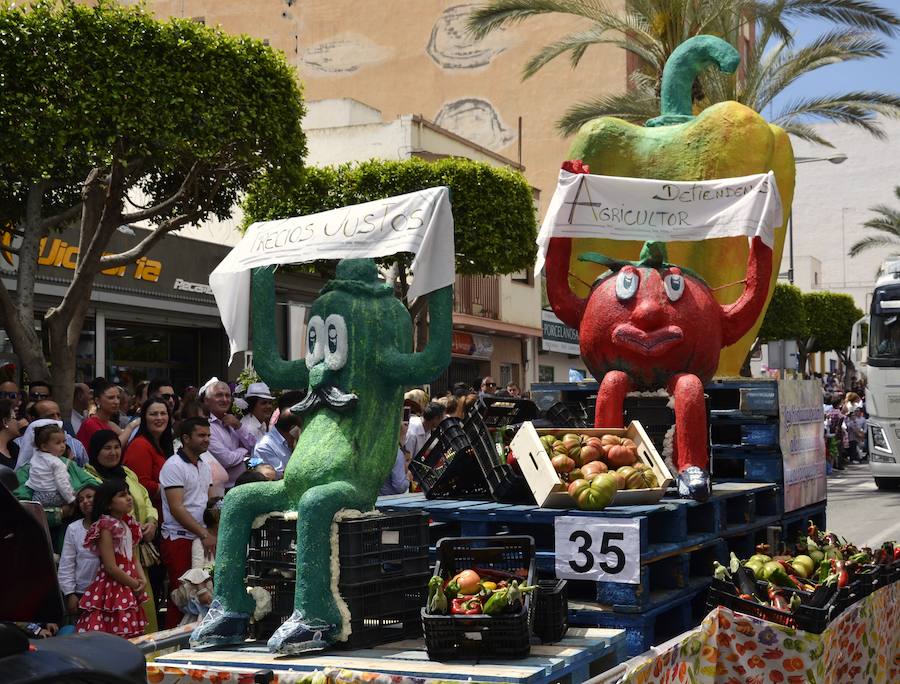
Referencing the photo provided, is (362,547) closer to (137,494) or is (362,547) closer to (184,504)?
(184,504)

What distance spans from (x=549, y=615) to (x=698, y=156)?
587cm

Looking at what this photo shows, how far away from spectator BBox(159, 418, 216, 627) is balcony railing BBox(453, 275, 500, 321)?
21.5 metres

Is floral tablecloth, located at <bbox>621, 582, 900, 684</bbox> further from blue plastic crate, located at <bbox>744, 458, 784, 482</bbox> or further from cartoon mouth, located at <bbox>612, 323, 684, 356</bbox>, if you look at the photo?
blue plastic crate, located at <bbox>744, 458, 784, 482</bbox>

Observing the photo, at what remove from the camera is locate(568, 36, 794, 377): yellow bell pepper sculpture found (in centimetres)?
988

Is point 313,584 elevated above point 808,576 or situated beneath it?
elevated above

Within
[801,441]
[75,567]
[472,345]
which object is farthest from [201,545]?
[472,345]

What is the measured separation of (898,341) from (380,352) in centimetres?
1494

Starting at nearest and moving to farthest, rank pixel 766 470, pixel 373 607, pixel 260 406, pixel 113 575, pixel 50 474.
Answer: pixel 373 607
pixel 113 575
pixel 50 474
pixel 766 470
pixel 260 406

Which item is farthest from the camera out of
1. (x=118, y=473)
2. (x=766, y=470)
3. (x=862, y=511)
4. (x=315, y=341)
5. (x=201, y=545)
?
(x=862, y=511)

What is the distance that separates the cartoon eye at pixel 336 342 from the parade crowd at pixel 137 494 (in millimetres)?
1505

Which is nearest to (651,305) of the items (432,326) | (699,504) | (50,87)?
(699,504)

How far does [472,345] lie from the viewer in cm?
3102

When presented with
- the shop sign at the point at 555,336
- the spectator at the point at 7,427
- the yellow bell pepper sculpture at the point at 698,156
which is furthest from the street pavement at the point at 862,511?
the shop sign at the point at 555,336

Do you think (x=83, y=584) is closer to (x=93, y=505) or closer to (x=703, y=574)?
(x=93, y=505)
